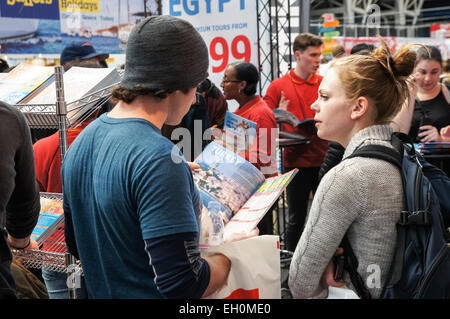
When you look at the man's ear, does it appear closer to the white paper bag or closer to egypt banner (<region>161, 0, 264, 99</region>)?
the white paper bag

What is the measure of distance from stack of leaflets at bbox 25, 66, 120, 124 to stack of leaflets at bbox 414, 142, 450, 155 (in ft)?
8.19

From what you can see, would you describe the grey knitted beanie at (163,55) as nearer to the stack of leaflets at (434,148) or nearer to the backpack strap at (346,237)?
the backpack strap at (346,237)

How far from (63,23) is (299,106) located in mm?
3950

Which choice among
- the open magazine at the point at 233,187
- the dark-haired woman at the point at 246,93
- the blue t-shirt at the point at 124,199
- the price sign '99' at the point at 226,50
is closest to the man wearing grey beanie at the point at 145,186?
the blue t-shirt at the point at 124,199

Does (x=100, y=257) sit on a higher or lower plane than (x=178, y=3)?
lower

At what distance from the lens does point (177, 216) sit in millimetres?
1119

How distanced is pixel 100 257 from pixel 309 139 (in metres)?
3.00

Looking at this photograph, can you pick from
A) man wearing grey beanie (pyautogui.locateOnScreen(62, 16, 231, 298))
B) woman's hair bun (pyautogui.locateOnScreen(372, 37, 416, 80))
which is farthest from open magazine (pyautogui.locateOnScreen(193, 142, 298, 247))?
woman's hair bun (pyautogui.locateOnScreen(372, 37, 416, 80))

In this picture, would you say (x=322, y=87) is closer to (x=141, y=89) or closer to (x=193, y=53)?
(x=193, y=53)

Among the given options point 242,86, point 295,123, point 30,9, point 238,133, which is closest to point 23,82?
point 238,133

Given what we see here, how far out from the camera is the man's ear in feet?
5.18

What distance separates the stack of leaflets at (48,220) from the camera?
6.30 feet

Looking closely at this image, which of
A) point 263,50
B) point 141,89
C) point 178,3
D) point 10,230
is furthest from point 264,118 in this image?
point 141,89

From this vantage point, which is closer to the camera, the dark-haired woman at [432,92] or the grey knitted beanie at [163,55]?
the grey knitted beanie at [163,55]
